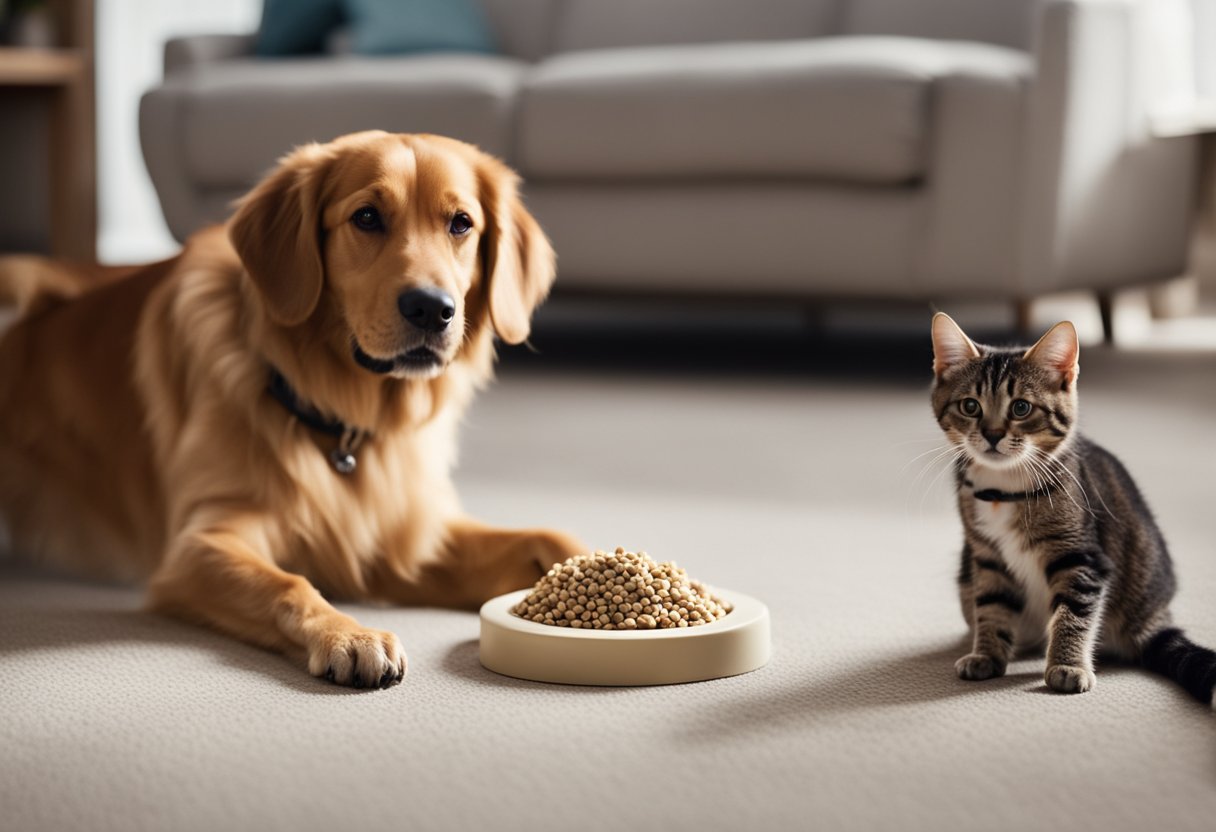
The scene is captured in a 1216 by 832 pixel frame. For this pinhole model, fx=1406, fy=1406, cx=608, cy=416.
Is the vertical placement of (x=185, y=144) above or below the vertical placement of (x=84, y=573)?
above

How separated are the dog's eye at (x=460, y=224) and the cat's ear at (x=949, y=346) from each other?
0.68 m

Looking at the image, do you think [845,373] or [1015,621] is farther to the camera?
[845,373]

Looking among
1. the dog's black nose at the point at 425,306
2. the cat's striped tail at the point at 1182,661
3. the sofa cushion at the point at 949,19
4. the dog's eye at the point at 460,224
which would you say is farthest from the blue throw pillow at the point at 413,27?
the cat's striped tail at the point at 1182,661

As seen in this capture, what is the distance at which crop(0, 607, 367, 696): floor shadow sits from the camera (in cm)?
160

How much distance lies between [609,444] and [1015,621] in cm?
157

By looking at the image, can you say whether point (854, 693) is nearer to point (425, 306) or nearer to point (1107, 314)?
point (425, 306)

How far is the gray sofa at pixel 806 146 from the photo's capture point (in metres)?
3.64

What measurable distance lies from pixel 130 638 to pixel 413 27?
3.54 m

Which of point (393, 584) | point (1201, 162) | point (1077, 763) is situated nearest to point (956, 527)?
point (393, 584)

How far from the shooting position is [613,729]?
4.54 feet

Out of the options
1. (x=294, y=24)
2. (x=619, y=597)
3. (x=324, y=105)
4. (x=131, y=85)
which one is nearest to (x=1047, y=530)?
(x=619, y=597)

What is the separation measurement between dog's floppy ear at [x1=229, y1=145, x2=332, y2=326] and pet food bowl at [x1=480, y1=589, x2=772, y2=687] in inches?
21.8

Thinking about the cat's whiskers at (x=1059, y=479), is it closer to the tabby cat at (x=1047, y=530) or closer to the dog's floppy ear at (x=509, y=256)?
the tabby cat at (x=1047, y=530)

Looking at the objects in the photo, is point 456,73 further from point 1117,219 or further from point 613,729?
point 613,729
